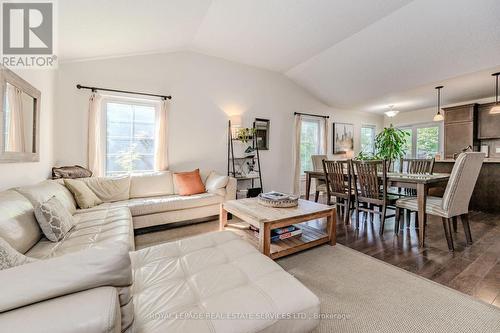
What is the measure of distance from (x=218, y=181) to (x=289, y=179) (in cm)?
228

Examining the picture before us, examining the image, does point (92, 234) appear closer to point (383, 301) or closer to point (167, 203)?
point (167, 203)

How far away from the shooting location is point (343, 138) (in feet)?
20.5

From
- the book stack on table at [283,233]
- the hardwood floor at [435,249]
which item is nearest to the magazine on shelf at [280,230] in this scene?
the book stack on table at [283,233]

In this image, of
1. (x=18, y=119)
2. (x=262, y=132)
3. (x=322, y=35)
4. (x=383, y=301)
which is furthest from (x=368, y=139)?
(x=18, y=119)

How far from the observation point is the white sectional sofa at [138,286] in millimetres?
624

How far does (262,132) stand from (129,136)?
2528 millimetres

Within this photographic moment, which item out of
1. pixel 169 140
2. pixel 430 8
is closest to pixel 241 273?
pixel 169 140

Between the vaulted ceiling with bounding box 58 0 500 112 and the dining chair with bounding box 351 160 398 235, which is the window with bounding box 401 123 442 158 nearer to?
the vaulted ceiling with bounding box 58 0 500 112

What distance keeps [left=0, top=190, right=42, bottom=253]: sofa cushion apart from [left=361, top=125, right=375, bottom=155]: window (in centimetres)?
718

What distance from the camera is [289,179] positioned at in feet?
17.4

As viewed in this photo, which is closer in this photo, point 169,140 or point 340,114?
point 169,140

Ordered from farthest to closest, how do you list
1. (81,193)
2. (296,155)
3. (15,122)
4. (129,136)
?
(296,155)
(129,136)
(81,193)
(15,122)

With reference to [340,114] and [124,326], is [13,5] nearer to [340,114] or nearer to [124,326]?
[124,326]

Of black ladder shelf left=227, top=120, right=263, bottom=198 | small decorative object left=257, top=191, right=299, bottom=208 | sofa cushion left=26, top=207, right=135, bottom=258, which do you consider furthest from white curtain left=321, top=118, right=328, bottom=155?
sofa cushion left=26, top=207, right=135, bottom=258
